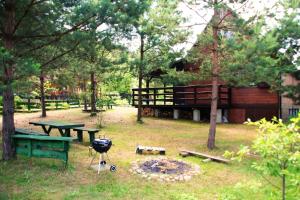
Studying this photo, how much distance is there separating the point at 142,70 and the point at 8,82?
10796 millimetres

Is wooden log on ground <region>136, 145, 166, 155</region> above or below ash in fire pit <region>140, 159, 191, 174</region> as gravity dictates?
above

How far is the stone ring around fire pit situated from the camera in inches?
279

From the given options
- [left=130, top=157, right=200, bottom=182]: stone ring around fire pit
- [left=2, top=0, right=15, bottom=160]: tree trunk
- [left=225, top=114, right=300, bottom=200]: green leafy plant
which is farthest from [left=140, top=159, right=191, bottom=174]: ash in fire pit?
[left=225, top=114, right=300, bottom=200]: green leafy plant

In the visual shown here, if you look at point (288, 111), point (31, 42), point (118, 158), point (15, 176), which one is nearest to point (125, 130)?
point (118, 158)

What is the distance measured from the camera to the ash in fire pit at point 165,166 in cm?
754

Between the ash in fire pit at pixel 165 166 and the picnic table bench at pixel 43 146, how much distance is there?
2009mm

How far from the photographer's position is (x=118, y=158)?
28.8 feet

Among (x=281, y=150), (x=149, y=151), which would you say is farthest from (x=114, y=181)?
(x=281, y=150)

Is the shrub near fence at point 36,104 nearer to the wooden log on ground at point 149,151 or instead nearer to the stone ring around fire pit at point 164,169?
the wooden log on ground at point 149,151

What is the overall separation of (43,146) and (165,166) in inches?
122

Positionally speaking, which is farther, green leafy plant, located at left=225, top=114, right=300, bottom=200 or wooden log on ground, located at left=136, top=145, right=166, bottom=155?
wooden log on ground, located at left=136, top=145, right=166, bottom=155

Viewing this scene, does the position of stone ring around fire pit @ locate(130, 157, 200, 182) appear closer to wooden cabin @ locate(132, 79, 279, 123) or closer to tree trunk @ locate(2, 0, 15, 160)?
tree trunk @ locate(2, 0, 15, 160)

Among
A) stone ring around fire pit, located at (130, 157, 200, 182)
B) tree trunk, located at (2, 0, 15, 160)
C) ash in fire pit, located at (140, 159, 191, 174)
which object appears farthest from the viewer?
tree trunk, located at (2, 0, 15, 160)

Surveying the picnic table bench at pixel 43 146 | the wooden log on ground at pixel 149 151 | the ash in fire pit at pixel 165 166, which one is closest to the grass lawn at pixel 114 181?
the wooden log on ground at pixel 149 151
